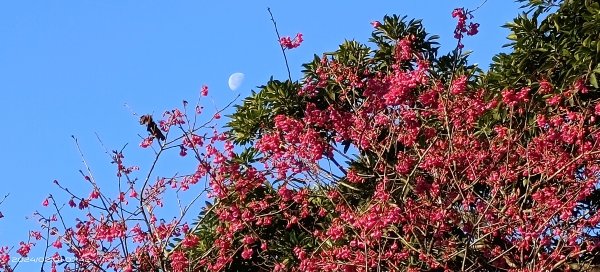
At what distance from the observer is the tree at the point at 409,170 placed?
7.70 meters

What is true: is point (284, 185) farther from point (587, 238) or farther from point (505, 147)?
point (587, 238)

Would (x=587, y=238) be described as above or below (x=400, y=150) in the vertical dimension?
below

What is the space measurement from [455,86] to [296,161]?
159cm

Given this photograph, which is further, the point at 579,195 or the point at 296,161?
the point at 296,161

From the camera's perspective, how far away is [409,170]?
8375 mm

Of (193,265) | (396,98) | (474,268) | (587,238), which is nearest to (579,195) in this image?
(587,238)

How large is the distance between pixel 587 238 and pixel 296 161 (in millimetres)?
2576

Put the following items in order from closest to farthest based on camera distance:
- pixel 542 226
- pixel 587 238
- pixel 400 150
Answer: pixel 542 226 < pixel 587 238 < pixel 400 150

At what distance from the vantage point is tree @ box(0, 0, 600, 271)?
7.70 m

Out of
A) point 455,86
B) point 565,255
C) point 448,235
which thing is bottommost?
point 565,255

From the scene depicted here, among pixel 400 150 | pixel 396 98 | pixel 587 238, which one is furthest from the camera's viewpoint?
pixel 400 150

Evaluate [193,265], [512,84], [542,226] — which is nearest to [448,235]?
[542,226]

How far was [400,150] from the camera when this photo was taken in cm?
916

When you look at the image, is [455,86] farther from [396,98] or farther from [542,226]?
[542,226]
